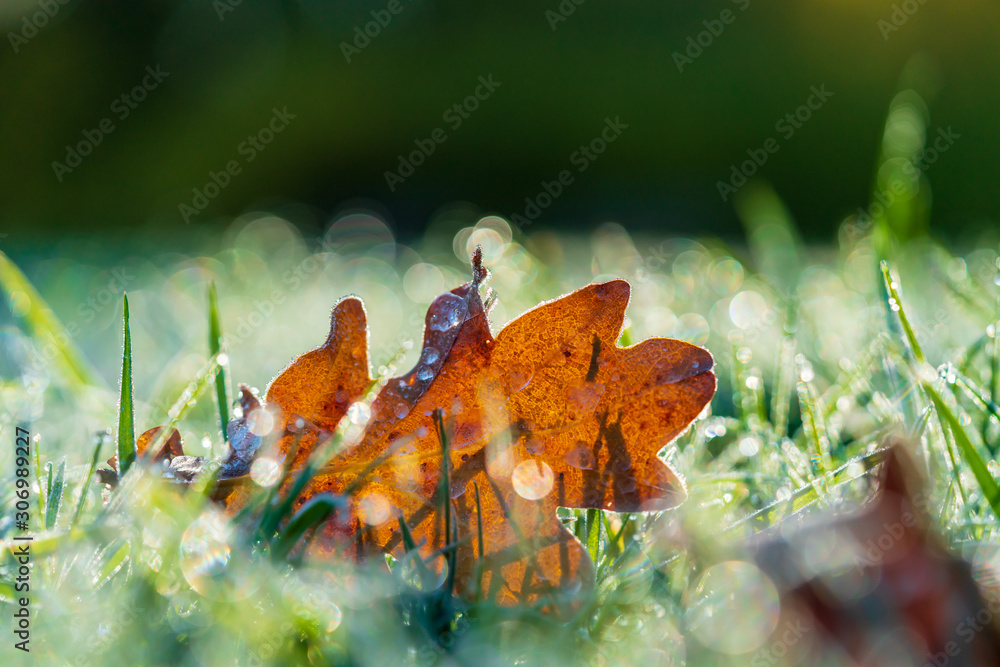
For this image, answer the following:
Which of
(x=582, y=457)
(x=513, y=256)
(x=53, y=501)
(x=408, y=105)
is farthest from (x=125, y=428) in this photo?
(x=408, y=105)

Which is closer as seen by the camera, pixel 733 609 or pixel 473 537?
pixel 733 609

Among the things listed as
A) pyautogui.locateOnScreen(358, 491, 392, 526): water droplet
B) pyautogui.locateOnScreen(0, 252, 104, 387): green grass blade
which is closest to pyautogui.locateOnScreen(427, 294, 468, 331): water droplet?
pyautogui.locateOnScreen(358, 491, 392, 526): water droplet

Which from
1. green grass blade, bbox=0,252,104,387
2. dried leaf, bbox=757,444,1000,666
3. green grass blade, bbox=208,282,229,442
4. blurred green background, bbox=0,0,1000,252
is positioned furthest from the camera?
blurred green background, bbox=0,0,1000,252

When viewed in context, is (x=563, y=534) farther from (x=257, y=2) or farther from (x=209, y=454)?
(x=257, y=2)

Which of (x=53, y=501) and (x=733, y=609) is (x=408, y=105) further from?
(x=733, y=609)

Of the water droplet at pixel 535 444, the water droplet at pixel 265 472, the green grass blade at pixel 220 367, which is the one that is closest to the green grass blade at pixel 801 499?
the water droplet at pixel 535 444

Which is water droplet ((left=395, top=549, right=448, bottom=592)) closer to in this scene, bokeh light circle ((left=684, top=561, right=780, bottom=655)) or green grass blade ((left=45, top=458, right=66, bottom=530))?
bokeh light circle ((left=684, top=561, right=780, bottom=655))
